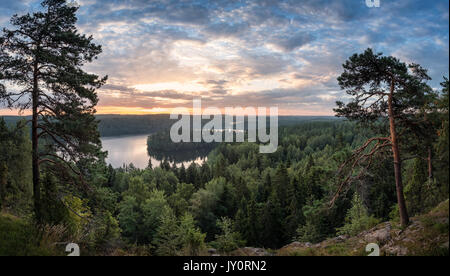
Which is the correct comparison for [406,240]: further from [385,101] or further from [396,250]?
[385,101]

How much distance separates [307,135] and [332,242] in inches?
4491

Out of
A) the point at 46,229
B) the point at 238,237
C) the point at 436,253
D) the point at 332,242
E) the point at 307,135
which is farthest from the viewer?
the point at 307,135

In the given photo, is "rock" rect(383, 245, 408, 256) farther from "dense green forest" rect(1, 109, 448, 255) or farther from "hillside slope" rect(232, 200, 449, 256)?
"dense green forest" rect(1, 109, 448, 255)

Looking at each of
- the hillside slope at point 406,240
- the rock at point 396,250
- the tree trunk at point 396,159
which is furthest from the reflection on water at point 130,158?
the rock at point 396,250

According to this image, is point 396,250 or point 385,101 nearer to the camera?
point 396,250

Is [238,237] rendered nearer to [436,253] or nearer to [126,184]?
[436,253]

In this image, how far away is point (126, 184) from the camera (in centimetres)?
5375

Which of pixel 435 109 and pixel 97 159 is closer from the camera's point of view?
pixel 435 109

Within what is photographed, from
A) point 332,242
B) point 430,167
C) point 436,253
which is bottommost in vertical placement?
point 332,242

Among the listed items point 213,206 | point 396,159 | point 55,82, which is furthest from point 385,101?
point 213,206

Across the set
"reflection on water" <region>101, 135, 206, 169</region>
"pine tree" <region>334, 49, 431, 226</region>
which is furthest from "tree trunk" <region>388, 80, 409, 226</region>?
"reflection on water" <region>101, 135, 206, 169</region>

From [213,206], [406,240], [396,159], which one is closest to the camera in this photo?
[406,240]

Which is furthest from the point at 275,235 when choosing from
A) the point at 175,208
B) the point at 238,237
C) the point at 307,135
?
the point at 307,135

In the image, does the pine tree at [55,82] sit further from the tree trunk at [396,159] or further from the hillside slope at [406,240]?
the tree trunk at [396,159]
